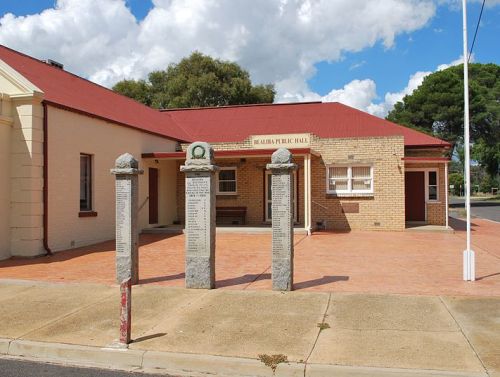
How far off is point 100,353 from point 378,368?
296 cm

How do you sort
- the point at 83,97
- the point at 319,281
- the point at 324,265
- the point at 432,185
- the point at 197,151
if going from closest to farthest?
1. the point at 197,151
2. the point at 319,281
3. the point at 324,265
4. the point at 83,97
5. the point at 432,185

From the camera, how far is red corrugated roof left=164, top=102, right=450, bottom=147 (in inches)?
822

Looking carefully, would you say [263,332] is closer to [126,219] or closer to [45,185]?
[126,219]

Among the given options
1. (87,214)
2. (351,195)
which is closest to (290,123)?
(351,195)

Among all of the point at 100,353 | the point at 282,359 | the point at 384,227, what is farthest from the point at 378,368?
the point at 384,227

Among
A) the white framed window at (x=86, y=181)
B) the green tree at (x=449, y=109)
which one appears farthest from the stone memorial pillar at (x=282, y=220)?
the green tree at (x=449, y=109)

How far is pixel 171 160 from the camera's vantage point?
67.2 ft

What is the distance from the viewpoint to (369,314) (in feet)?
22.0

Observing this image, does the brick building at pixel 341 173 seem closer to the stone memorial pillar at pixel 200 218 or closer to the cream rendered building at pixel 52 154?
the cream rendered building at pixel 52 154

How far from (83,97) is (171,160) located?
17.2 feet

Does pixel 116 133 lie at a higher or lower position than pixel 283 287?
higher

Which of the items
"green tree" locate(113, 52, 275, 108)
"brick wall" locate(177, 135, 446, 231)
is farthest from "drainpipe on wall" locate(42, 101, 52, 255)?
"green tree" locate(113, 52, 275, 108)

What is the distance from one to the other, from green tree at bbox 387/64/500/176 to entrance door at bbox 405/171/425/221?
81.6ft

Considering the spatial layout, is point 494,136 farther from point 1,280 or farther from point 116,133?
point 1,280
